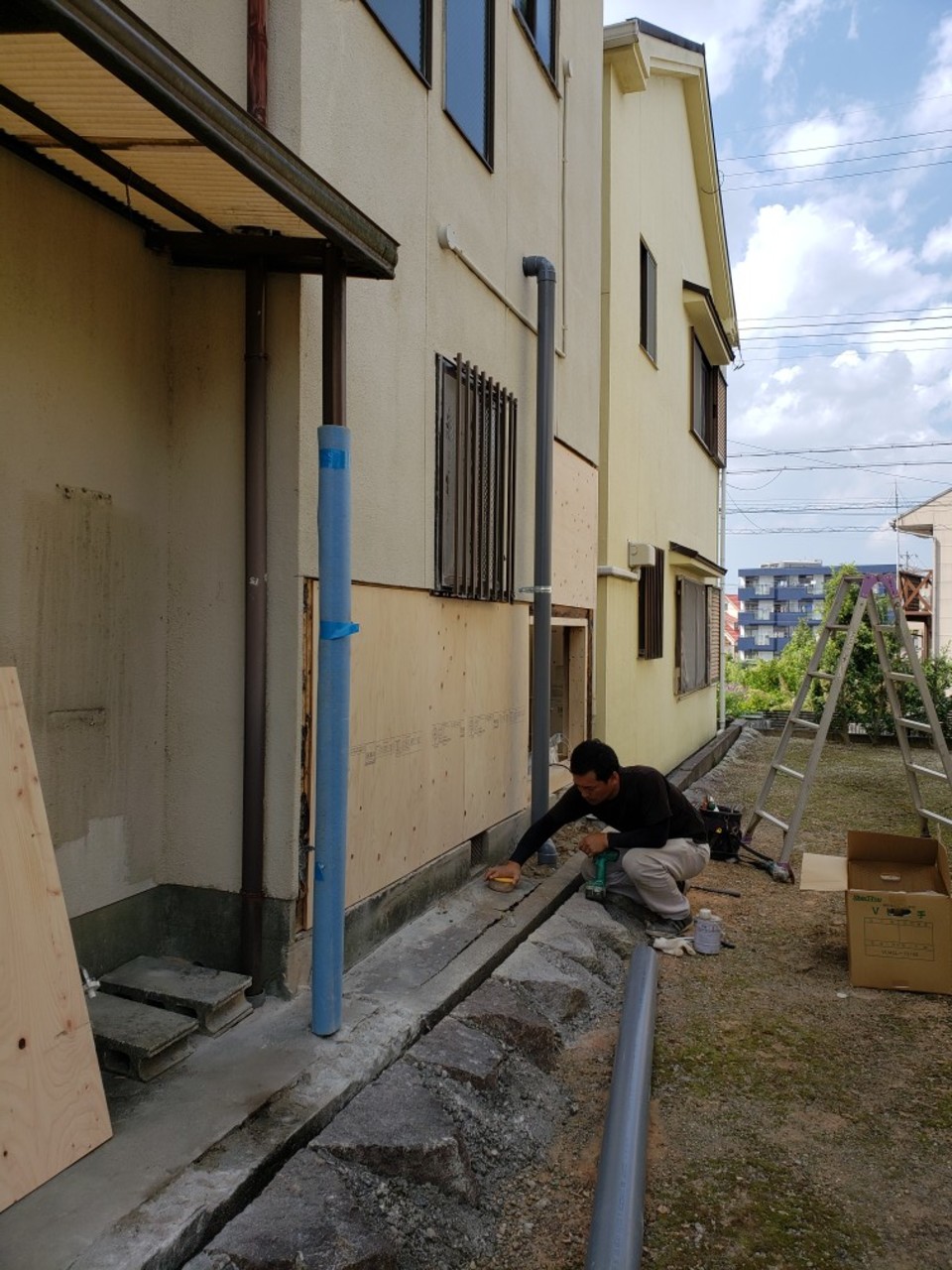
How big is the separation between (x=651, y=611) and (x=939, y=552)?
22.7 meters

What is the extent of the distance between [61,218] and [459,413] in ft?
7.62

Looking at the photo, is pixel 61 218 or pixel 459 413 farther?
pixel 459 413

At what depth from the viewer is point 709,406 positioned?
14859 mm

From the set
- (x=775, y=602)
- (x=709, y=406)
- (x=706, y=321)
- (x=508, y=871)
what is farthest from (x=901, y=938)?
(x=775, y=602)

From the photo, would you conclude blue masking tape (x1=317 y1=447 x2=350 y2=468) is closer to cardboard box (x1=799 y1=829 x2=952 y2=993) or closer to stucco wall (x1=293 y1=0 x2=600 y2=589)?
stucco wall (x1=293 y1=0 x2=600 y2=589)

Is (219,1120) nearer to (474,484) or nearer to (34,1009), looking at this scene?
(34,1009)

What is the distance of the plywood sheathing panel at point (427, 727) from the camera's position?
4152mm

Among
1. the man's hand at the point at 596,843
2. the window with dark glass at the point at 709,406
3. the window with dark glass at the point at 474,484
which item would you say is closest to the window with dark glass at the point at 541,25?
the window with dark glass at the point at 474,484

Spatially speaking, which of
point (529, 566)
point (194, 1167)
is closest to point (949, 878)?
point (529, 566)

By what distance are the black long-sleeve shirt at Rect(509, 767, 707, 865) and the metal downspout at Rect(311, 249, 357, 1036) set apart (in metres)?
2.11

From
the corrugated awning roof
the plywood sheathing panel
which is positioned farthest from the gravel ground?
the corrugated awning roof

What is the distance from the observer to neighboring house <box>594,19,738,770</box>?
8672 mm

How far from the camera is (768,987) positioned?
4832mm

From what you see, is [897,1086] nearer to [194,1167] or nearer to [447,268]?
[194,1167]
